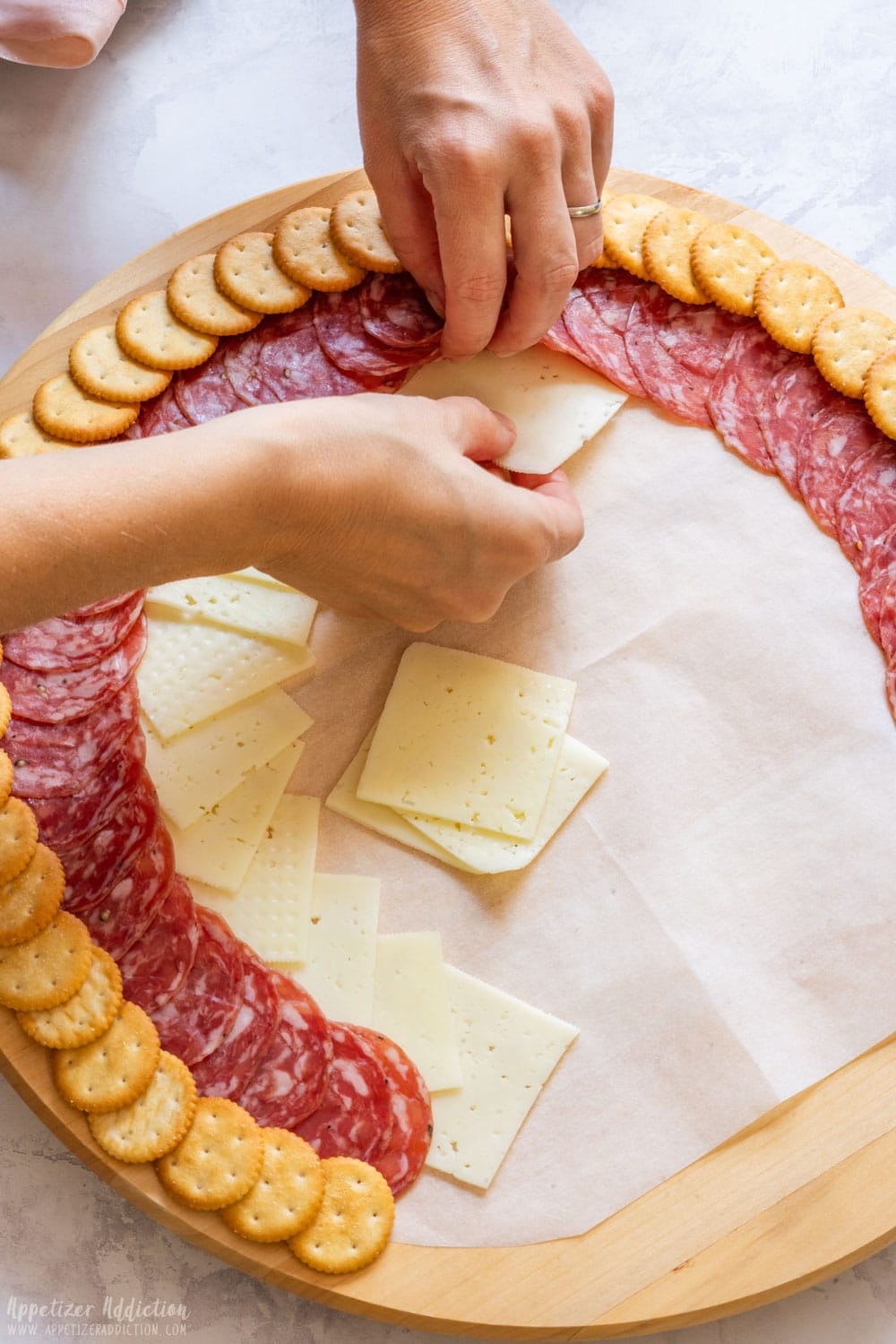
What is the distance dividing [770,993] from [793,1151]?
18 centimetres

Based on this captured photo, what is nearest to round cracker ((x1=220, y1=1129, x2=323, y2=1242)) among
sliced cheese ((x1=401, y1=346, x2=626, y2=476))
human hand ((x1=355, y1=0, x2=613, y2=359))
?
sliced cheese ((x1=401, y1=346, x2=626, y2=476))

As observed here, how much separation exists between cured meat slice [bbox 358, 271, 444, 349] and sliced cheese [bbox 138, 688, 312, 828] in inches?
20.2

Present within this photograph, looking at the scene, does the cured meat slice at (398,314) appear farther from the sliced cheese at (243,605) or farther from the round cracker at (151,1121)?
the round cracker at (151,1121)

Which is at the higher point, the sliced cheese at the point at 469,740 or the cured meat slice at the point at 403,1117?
the sliced cheese at the point at 469,740

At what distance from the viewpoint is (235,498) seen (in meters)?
1.26

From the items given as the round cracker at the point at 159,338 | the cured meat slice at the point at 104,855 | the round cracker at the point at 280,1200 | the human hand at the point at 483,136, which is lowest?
the round cracker at the point at 280,1200

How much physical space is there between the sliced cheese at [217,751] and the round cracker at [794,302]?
2.74ft

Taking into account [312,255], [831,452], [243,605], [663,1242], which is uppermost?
[312,255]

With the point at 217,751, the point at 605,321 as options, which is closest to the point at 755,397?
the point at 605,321

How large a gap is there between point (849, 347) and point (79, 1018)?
1305 mm

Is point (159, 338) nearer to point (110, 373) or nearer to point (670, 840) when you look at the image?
point (110, 373)

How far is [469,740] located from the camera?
1.57 m

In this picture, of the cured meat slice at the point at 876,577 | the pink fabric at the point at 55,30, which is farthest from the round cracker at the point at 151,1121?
the pink fabric at the point at 55,30

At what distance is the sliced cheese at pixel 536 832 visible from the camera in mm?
1510
